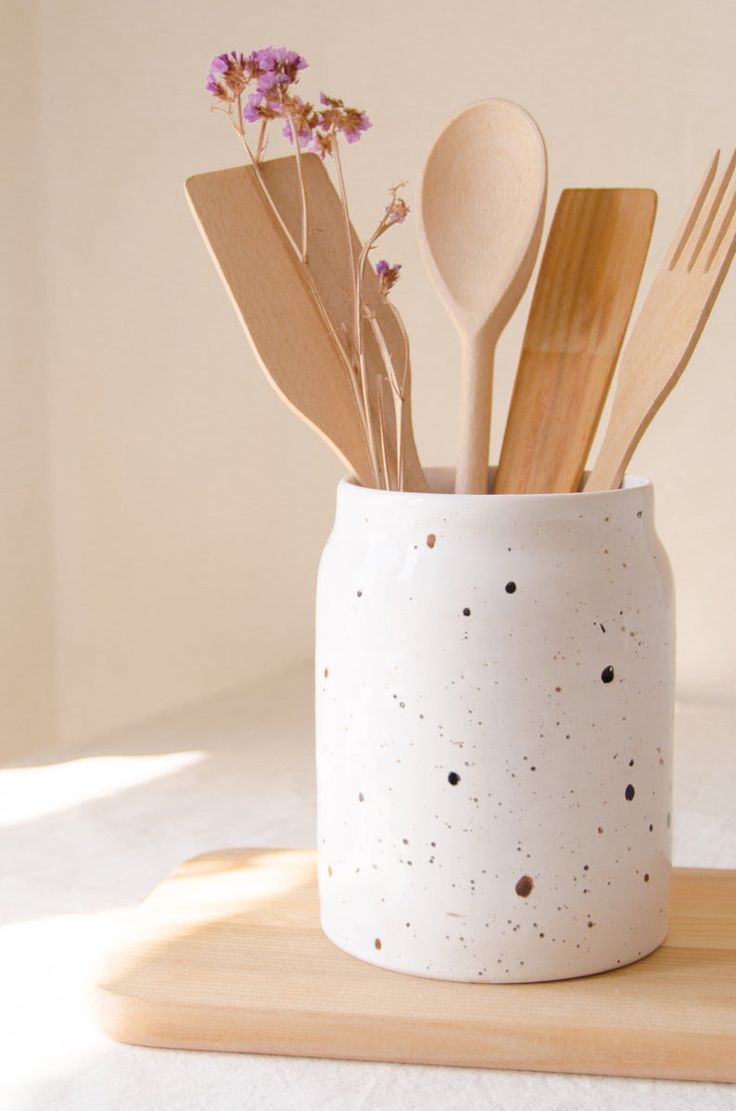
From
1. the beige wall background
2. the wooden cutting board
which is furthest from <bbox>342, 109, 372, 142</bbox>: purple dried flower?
the beige wall background

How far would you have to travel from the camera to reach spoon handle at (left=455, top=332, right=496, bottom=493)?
0.54 metres

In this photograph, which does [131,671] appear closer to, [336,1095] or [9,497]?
[9,497]

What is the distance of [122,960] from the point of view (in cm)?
53

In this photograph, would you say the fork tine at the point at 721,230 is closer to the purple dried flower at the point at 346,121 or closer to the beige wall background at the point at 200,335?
the purple dried flower at the point at 346,121

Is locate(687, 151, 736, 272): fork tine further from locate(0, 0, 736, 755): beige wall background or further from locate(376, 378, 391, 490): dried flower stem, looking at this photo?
locate(0, 0, 736, 755): beige wall background

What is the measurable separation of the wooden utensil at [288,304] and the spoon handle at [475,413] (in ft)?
0.08

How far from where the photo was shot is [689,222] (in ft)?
1.75

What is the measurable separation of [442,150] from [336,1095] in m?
0.35

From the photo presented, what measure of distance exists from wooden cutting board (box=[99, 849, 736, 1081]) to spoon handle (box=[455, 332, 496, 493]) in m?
0.19

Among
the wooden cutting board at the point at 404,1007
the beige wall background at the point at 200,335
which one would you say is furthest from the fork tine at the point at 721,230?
the beige wall background at the point at 200,335

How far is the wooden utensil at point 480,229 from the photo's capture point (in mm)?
528

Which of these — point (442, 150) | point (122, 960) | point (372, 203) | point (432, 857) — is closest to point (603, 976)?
point (432, 857)

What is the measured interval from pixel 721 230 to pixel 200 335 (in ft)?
2.82

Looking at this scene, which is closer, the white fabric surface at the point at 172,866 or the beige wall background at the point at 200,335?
the white fabric surface at the point at 172,866
